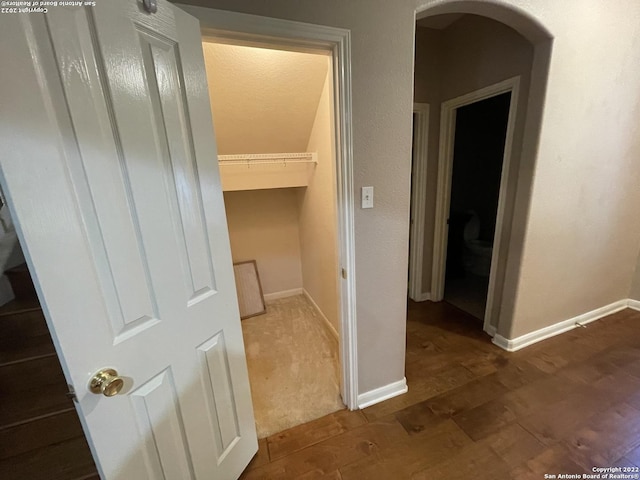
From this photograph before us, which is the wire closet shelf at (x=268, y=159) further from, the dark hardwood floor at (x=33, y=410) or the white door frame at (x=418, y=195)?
the dark hardwood floor at (x=33, y=410)

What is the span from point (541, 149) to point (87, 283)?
2.45m

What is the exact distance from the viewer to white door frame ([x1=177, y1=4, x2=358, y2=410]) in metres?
1.01

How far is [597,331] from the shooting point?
226 centimetres

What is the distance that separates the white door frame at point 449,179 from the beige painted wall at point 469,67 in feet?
0.12

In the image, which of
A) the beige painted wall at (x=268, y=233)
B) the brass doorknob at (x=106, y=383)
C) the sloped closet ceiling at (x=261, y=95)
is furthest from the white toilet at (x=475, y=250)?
the brass doorknob at (x=106, y=383)

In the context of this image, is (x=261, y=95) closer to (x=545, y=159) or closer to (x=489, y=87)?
(x=489, y=87)

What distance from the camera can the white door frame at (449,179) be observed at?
1931 mm

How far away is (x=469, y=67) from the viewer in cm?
217

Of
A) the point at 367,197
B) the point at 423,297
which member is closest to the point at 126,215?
the point at 367,197

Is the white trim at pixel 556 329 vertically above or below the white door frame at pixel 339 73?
below

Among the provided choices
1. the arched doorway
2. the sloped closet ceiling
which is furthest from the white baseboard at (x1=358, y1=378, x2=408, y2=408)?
the sloped closet ceiling

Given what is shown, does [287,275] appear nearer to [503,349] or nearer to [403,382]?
[403,382]

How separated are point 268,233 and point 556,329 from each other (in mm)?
2886

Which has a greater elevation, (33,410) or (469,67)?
(469,67)
